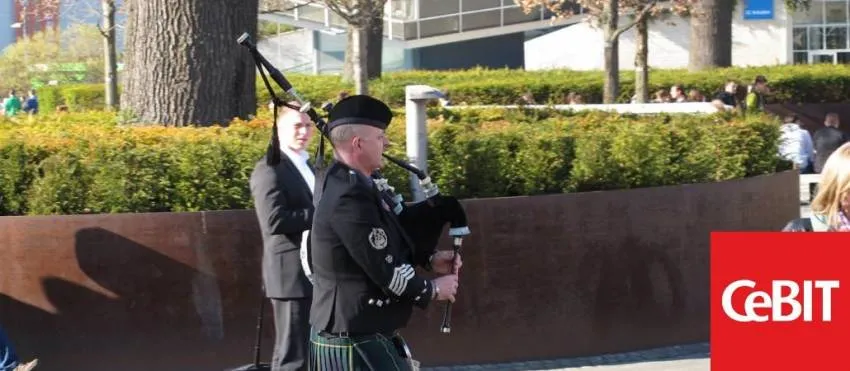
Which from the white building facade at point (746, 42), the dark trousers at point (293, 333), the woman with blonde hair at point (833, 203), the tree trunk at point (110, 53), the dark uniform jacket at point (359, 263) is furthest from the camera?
the white building facade at point (746, 42)

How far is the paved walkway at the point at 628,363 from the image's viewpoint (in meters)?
9.29

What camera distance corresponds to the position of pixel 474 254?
9.18m

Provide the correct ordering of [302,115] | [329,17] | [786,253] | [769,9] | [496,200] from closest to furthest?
[786,253] < [302,115] < [496,200] < [329,17] < [769,9]

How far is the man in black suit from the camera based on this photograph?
7219 mm

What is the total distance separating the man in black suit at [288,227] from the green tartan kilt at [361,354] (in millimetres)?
1802

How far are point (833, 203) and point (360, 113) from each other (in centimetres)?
177

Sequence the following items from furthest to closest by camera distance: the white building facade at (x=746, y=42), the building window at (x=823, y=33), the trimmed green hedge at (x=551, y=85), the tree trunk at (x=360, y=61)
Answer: the building window at (x=823, y=33) → the white building facade at (x=746, y=42) → the trimmed green hedge at (x=551, y=85) → the tree trunk at (x=360, y=61)

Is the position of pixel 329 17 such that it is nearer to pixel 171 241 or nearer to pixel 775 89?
pixel 775 89

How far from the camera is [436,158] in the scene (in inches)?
365

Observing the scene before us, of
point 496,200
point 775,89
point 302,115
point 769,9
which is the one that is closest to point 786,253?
point 302,115

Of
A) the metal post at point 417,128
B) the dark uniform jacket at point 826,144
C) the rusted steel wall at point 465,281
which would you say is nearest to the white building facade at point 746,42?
the dark uniform jacket at point 826,144

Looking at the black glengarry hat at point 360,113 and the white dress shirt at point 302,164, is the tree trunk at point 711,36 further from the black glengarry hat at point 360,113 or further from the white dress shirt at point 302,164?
the black glengarry hat at point 360,113

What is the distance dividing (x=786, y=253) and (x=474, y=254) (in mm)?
4081

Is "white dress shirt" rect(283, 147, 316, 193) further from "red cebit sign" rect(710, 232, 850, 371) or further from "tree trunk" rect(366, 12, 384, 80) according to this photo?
"tree trunk" rect(366, 12, 384, 80)
